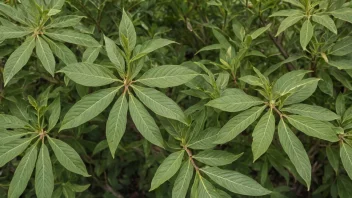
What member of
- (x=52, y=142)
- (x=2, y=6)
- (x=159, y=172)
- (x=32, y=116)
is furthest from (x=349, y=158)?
(x=2, y=6)

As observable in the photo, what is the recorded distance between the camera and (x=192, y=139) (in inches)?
71.0

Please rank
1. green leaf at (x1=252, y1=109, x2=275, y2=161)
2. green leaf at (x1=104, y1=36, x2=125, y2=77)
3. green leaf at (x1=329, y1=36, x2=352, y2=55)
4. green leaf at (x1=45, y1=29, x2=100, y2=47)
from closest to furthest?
1. green leaf at (x1=252, y1=109, x2=275, y2=161)
2. green leaf at (x1=104, y1=36, x2=125, y2=77)
3. green leaf at (x1=45, y1=29, x2=100, y2=47)
4. green leaf at (x1=329, y1=36, x2=352, y2=55)

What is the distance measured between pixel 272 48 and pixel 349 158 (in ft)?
3.09

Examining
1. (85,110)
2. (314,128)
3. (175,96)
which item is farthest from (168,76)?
(175,96)

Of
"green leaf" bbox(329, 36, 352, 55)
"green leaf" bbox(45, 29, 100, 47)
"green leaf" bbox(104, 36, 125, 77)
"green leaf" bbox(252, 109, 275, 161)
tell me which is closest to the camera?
"green leaf" bbox(252, 109, 275, 161)

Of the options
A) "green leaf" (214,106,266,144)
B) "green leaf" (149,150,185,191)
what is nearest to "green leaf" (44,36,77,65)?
"green leaf" (149,150,185,191)

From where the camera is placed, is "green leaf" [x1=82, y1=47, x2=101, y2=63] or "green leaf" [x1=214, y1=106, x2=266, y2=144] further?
"green leaf" [x1=82, y1=47, x2=101, y2=63]

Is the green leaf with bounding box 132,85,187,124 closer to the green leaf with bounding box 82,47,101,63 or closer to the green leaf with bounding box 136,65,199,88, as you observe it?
the green leaf with bounding box 136,65,199,88

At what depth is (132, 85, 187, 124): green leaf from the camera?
1576 millimetres

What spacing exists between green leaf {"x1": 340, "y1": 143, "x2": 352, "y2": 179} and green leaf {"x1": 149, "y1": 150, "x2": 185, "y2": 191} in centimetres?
65

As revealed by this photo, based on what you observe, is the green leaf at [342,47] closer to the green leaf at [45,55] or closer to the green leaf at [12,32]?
the green leaf at [45,55]

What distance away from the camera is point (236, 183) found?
1686mm

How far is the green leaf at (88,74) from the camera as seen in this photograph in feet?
5.11

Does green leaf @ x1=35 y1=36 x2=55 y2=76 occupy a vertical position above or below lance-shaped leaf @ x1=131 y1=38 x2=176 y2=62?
above
